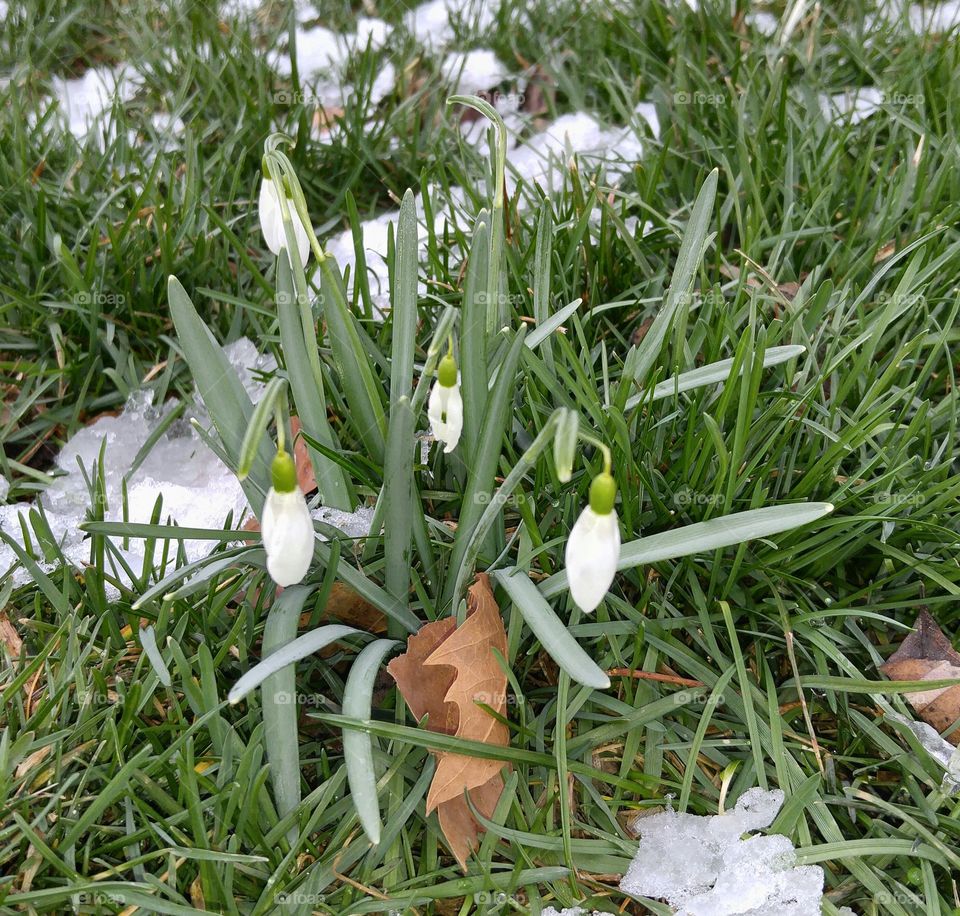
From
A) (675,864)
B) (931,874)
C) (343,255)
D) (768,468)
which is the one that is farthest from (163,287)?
(931,874)

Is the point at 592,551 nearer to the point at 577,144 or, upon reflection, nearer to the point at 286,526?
the point at 286,526

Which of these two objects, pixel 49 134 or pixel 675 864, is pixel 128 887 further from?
pixel 49 134

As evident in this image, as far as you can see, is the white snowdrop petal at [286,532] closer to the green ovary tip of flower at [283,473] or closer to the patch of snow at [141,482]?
the green ovary tip of flower at [283,473]

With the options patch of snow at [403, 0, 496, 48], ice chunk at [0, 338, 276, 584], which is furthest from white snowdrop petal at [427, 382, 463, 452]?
patch of snow at [403, 0, 496, 48]

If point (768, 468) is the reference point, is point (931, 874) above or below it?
below

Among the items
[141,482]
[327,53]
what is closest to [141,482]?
[141,482]

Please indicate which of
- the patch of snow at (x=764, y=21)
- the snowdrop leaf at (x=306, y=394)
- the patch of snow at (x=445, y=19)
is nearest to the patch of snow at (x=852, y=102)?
the patch of snow at (x=764, y=21)
